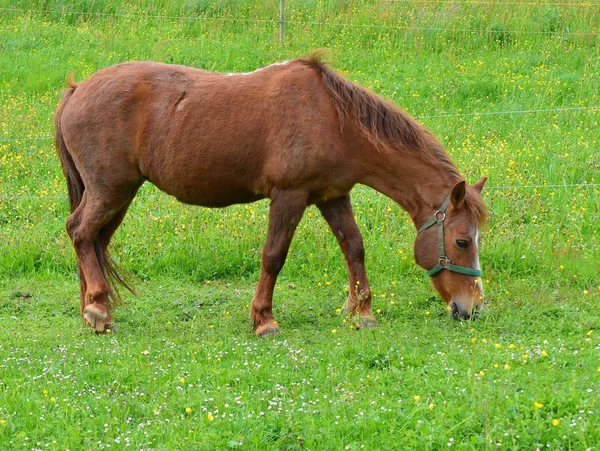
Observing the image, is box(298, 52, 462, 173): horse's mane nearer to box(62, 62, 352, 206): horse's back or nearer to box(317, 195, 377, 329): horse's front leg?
box(62, 62, 352, 206): horse's back

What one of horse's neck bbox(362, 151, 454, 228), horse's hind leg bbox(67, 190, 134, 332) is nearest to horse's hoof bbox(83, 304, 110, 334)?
horse's hind leg bbox(67, 190, 134, 332)

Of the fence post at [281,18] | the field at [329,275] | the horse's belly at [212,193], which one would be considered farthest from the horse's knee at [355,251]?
the fence post at [281,18]

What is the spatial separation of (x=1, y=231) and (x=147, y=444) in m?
5.59

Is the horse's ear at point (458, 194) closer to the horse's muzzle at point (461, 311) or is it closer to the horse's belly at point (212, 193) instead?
the horse's muzzle at point (461, 311)

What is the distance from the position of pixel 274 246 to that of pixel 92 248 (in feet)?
5.35

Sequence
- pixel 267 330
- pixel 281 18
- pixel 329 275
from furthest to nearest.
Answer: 1. pixel 281 18
2. pixel 329 275
3. pixel 267 330

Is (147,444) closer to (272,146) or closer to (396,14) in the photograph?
(272,146)

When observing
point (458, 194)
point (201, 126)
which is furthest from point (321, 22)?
point (458, 194)

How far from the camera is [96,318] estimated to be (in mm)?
6930

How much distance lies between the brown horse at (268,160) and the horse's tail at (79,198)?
2 centimetres

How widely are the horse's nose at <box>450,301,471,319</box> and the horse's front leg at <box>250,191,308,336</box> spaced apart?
1421 mm

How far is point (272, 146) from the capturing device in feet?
22.0

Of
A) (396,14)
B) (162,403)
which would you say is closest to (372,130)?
(162,403)

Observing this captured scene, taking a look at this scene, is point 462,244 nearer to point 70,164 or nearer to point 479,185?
point 479,185
